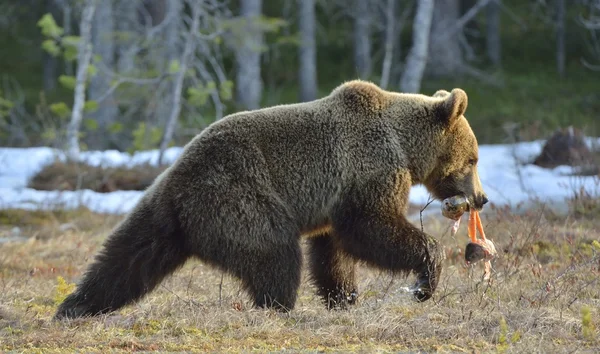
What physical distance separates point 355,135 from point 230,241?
1234 mm

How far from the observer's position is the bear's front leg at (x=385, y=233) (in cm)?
603

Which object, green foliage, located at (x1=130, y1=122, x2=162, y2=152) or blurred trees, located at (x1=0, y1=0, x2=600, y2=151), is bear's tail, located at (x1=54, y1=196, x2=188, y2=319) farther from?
green foliage, located at (x1=130, y1=122, x2=162, y2=152)

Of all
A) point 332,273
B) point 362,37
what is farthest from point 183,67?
point 362,37

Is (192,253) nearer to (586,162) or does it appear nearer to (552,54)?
(586,162)

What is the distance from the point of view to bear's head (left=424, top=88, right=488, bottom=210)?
6.66 metres

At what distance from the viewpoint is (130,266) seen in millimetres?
5871

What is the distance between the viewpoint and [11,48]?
3728 centimetres

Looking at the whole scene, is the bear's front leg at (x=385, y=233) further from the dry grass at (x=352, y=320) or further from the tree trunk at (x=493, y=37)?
the tree trunk at (x=493, y=37)

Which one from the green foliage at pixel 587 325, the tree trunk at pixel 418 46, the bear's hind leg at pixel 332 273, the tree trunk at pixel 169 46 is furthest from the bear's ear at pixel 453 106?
the tree trunk at pixel 418 46

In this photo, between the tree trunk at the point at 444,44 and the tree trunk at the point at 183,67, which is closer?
the tree trunk at the point at 183,67

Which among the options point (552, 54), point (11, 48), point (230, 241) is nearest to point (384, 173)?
point (230, 241)

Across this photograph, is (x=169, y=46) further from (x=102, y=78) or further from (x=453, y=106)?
(x=453, y=106)

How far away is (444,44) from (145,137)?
574 inches

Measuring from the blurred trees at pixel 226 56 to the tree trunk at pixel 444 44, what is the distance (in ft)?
0.14
